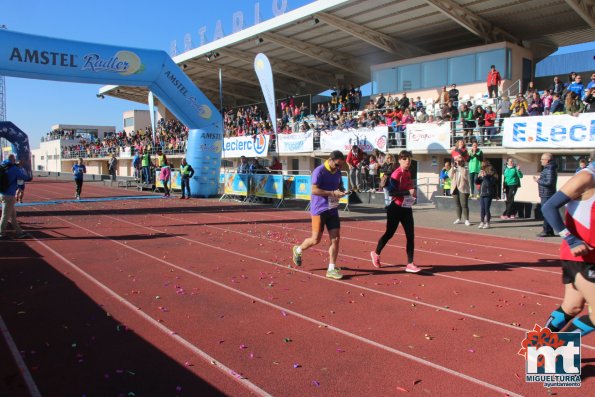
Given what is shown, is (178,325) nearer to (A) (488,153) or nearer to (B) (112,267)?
(B) (112,267)

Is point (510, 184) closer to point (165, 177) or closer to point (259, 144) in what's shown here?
point (259, 144)

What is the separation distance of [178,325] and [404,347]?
239cm

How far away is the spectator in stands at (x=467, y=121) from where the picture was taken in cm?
1791

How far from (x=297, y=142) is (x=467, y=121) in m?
9.12

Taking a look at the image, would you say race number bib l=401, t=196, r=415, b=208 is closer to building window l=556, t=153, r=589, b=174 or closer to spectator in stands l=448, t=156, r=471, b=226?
spectator in stands l=448, t=156, r=471, b=226

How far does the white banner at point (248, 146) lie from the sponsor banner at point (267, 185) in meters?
5.07

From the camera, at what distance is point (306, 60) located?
1243 inches

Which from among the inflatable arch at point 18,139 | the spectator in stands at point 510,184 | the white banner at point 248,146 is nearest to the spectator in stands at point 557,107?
the spectator in stands at point 510,184

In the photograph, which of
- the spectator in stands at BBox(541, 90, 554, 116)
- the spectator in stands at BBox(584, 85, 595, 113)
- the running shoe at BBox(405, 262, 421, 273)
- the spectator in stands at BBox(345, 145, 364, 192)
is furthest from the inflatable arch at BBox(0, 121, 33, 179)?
the spectator in stands at BBox(584, 85, 595, 113)

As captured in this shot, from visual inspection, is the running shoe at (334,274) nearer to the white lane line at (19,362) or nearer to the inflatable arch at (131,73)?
the white lane line at (19,362)

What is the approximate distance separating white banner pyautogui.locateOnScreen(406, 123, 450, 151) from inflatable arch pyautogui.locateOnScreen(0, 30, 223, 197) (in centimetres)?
849

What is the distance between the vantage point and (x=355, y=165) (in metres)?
18.4

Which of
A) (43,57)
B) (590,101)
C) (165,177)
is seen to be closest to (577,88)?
(590,101)

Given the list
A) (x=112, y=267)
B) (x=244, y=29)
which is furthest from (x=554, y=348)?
(x=244, y=29)
